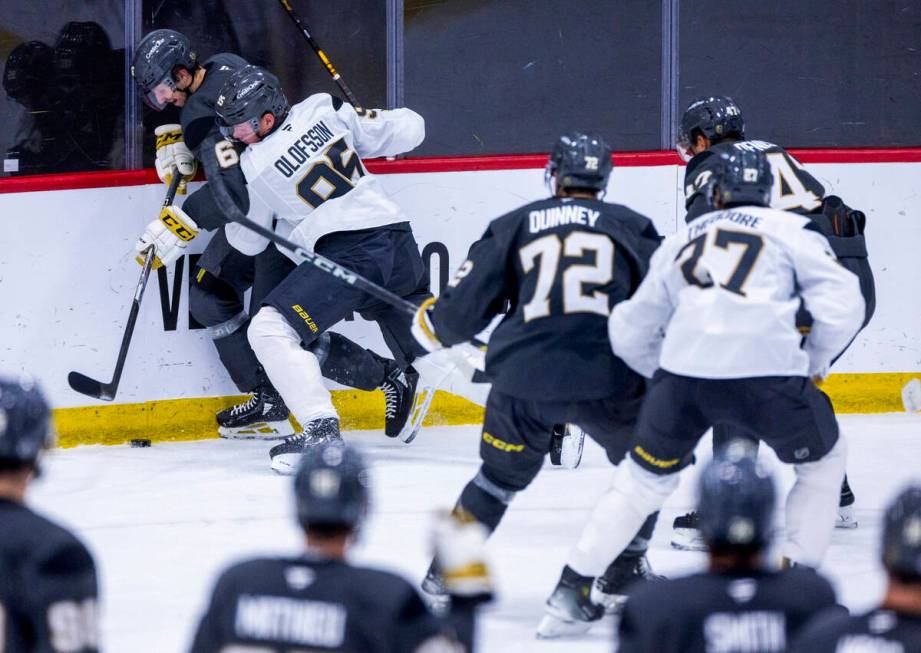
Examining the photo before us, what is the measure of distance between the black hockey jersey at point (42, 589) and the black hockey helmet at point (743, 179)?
1948mm

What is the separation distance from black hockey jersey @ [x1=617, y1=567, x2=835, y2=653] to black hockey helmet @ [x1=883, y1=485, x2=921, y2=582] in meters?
0.17

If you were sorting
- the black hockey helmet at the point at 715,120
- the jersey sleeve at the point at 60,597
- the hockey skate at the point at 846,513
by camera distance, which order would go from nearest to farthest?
the jersey sleeve at the point at 60,597
the black hockey helmet at the point at 715,120
the hockey skate at the point at 846,513

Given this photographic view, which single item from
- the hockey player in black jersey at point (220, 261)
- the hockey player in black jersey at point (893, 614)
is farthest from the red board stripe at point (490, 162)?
the hockey player in black jersey at point (893, 614)

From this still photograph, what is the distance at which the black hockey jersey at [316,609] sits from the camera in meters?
1.88

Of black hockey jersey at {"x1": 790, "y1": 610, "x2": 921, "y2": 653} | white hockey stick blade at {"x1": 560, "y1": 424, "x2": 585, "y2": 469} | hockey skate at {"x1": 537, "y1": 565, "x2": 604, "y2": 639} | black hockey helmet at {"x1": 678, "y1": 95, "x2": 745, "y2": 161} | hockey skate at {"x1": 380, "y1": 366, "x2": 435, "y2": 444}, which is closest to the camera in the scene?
black hockey jersey at {"x1": 790, "y1": 610, "x2": 921, "y2": 653}

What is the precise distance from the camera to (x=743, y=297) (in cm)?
332

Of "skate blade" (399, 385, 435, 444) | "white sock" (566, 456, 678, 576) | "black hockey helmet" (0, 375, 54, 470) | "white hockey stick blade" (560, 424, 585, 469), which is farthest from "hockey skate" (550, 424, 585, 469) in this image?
"black hockey helmet" (0, 375, 54, 470)

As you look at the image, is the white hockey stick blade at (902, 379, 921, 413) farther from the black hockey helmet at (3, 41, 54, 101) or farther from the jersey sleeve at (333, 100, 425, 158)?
the black hockey helmet at (3, 41, 54, 101)

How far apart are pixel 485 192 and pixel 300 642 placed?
423cm

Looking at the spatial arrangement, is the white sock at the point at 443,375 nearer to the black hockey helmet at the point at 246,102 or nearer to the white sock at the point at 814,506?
the black hockey helmet at the point at 246,102

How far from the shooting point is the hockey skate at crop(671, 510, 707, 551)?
4352mm

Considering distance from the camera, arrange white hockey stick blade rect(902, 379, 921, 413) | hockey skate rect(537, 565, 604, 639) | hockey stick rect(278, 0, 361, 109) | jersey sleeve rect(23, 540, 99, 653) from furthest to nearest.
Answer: white hockey stick blade rect(902, 379, 921, 413)
hockey stick rect(278, 0, 361, 109)
hockey skate rect(537, 565, 604, 639)
jersey sleeve rect(23, 540, 99, 653)

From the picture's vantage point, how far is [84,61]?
5613 millimetres

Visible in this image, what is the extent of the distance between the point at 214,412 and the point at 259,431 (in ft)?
0.59
